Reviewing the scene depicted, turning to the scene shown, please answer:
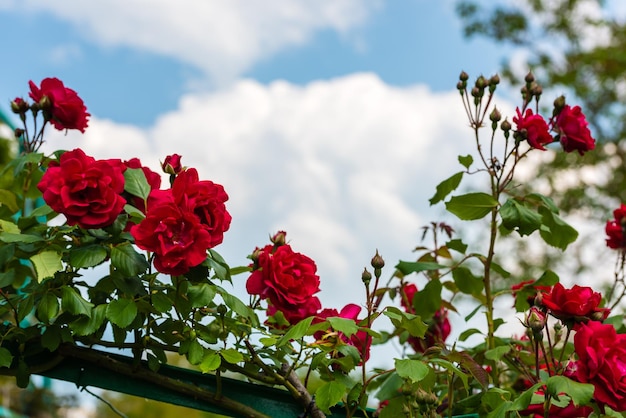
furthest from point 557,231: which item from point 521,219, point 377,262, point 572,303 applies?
point 377,262

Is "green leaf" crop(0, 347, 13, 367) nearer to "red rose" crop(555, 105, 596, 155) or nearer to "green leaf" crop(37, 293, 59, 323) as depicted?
"green leaf" crop(37, 293, 59, 323)

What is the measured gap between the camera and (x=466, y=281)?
1.34 meters

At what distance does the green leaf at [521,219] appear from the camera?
119cm

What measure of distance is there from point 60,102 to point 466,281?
76 cm

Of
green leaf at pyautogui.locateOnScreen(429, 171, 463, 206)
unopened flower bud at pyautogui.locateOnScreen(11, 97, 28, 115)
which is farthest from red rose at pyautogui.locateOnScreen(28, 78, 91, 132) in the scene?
green leaf at pyautogui.locateOnScreen(429, 171, 463, 206)

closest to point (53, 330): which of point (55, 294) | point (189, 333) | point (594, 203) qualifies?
point (55, 294)

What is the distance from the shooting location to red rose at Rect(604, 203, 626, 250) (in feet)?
4.59

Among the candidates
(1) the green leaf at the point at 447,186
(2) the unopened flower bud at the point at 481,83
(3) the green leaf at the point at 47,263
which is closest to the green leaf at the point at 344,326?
(3) the green leaf at the point at 47,263

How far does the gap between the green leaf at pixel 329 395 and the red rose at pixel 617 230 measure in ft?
2.37

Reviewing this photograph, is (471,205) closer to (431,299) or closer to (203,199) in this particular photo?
(431,299)

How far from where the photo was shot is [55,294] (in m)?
1.00

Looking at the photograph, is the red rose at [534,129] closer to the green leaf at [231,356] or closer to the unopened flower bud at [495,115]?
the unopened flower bud at [495,115]

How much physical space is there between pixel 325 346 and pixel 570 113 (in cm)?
65

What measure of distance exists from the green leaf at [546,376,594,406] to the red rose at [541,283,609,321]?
0.13 metres
